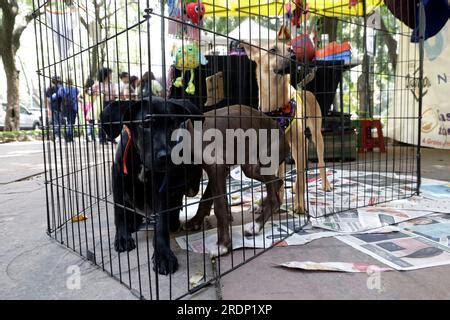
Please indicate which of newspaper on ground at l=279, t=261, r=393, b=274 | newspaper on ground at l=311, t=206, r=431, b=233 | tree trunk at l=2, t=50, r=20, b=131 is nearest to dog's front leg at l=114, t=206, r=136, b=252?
newspaper on ground at l=279, t=261, r=393, b=274

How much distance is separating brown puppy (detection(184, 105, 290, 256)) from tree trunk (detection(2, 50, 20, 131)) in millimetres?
11218

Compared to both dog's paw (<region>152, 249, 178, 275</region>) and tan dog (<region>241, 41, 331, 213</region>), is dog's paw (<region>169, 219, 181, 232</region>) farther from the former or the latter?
tan dog (<region>241, 41, 331, 213</region>)

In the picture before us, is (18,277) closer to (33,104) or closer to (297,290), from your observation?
(297,290)

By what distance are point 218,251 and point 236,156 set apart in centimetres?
58

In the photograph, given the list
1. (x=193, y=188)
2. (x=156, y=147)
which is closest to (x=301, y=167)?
(x=193, y=188)

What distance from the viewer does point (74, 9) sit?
2332 millimetres

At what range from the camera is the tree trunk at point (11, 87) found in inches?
Result: 435

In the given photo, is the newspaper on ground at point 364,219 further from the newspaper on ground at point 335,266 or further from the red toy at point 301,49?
the red toy at point 301,49

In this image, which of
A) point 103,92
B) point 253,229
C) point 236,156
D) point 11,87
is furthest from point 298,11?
point 11,87

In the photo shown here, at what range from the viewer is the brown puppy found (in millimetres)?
1852

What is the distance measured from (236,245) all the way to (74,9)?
1.81 m

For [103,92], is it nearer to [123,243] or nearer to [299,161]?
[123,243]

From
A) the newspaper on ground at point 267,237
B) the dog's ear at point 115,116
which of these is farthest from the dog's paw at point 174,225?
the dog's ear at point 115,116

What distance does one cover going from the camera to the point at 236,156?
2.08 meters
